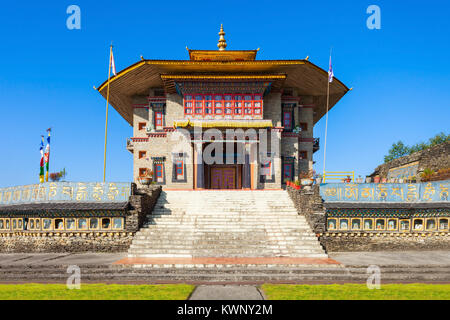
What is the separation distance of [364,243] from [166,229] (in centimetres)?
1000

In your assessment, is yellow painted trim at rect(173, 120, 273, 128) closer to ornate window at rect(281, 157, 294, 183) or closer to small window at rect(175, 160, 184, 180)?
small window at rect(175, 160, 184, 180)

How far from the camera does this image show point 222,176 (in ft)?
87.8

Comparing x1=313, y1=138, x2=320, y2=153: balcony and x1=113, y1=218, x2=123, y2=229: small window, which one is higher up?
x1=313, y1=138, x2=320, y2=153: balcony

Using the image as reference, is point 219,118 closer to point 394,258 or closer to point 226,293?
point 394,258

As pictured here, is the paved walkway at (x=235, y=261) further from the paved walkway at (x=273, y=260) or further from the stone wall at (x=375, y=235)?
the stone wall at (x=375, y=235)

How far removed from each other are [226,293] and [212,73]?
19.2 metres

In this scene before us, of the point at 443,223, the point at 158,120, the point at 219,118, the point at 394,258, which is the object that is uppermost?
the point at 158,120

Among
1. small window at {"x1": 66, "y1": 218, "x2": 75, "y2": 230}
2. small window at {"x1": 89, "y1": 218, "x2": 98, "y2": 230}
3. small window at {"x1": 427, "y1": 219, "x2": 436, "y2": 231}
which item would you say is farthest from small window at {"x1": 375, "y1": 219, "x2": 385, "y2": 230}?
small window at {"x1": 66, "y1": 218, "x2": 75, "y2": 230}

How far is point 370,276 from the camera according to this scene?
10.2 metres

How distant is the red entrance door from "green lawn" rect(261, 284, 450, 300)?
1777 centimetres

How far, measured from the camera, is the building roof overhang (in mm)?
23531

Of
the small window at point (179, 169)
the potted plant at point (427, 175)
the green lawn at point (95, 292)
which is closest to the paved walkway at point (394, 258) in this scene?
the green lawn at point (95, 292)

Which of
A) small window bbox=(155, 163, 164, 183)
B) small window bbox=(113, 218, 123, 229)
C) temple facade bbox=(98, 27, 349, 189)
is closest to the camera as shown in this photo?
small window bbox=(113, 218, 123, 229)

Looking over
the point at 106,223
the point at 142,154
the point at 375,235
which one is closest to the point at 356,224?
the point at 375,235
